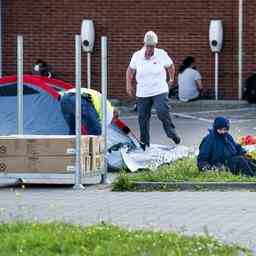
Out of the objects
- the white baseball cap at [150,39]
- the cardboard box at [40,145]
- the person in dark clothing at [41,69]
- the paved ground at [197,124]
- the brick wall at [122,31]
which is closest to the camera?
the cardboard box at [40,145]

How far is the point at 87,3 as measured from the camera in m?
30.1

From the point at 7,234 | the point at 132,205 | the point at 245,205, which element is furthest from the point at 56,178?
the point at 7,234

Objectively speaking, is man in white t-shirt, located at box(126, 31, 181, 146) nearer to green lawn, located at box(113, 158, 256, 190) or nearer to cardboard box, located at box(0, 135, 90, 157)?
green lawn, located at box(113, 158, 256, 190)

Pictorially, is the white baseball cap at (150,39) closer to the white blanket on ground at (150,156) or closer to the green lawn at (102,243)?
the white blanket on ground at (150,156)

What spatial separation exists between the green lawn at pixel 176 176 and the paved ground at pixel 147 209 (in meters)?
0.26

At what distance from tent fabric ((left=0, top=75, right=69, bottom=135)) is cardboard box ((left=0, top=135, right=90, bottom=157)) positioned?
2.17 meters

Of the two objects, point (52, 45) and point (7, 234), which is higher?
point (52, 45)

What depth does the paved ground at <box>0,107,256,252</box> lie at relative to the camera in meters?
10.4

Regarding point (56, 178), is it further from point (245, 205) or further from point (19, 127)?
point (245, 205)

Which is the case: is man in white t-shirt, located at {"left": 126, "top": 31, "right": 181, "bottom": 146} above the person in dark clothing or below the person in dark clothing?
below

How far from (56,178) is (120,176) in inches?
31.1

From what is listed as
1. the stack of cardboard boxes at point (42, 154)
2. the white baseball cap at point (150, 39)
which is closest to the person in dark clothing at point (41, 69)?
the white baseball cap at point (150, 39)

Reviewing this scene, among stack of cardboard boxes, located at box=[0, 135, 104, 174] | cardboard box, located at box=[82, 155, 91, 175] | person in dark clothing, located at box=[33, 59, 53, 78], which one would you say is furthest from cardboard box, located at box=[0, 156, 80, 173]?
person in dark clothing, located at box=[33, 59, 53, 78]

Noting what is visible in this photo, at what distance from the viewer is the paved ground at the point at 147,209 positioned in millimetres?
10398
